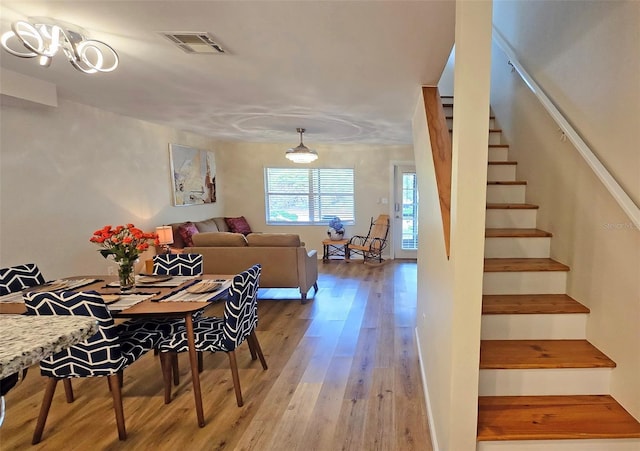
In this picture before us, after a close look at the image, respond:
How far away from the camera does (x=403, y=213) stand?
7.10 metres

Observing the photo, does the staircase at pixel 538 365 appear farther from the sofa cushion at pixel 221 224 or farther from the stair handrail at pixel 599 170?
the sofa cushion at pixel 221 224

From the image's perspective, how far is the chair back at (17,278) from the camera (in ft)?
8.05

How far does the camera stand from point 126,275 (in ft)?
8.05

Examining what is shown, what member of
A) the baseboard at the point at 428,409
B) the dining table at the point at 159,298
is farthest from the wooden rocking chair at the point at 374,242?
the dining table at the point at 159,298

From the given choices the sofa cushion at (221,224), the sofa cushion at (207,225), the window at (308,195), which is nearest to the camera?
the sofa cushion at (207,225)

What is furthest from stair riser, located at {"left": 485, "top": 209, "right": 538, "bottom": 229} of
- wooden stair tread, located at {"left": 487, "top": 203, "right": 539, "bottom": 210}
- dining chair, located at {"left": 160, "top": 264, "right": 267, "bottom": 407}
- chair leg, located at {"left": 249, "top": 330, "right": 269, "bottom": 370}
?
chair leg, located at {"left": 249, "top": 330, "right": 269, "bottom": 370}

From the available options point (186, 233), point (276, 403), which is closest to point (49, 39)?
point (276, 403)

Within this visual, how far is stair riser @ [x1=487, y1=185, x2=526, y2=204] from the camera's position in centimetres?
271

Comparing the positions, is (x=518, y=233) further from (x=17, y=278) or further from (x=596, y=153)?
(x=17, y=278)

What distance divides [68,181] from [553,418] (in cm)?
445

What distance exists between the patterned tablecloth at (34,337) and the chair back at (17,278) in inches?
85.9

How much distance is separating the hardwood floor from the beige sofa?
35.7 inches

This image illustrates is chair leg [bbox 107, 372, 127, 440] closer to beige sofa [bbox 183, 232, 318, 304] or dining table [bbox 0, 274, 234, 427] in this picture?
dining table [bbox 0, 274, 234, 427]

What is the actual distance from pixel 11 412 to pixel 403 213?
6283 mm
